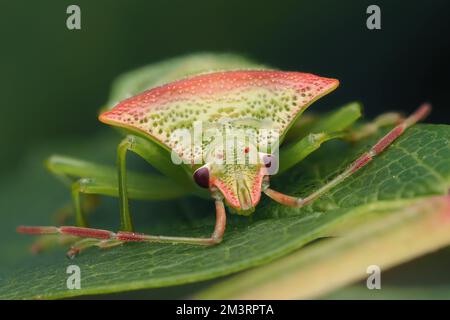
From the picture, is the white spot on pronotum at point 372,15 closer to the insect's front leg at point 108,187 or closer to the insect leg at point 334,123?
the insect leg at point 334,123

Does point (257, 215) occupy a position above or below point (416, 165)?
below

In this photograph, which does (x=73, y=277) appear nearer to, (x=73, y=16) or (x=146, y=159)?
(x=146, y=159)

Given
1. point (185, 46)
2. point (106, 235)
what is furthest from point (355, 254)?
point (185, 46)

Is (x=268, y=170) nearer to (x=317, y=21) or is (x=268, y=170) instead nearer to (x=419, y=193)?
(x=419, y=193)

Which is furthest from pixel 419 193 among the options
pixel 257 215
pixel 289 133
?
Answer: pixel 289 133

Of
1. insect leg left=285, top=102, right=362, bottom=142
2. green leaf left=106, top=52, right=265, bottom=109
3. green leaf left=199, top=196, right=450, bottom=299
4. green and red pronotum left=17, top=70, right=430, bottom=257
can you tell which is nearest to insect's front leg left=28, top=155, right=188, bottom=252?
green and red pronotum left=17, top=70, right=430, bottom=257

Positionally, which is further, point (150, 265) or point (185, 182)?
point (185, 182)
